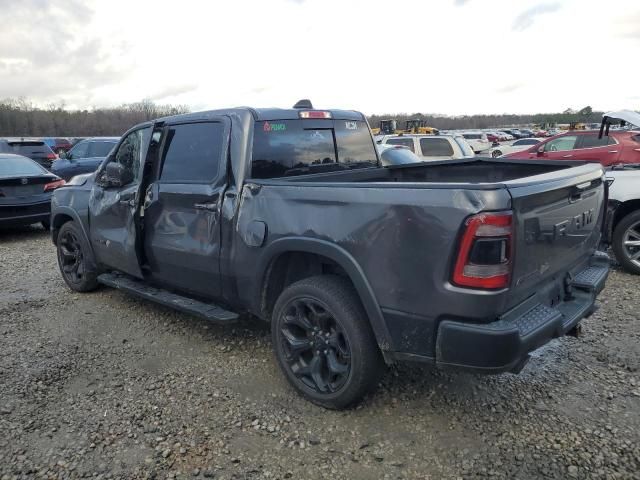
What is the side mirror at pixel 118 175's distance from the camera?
14.3 ft

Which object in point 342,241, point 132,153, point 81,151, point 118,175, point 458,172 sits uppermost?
point 132,153

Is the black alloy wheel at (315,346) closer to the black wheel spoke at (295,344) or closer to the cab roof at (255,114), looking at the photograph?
the black wheel spoke at (295,344)

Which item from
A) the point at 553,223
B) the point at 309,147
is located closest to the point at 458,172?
the point at 309,147

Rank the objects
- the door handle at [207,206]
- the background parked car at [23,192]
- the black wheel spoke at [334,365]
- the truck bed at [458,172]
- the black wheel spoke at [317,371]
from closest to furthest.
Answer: the black wheel spoke at [334,365] < the black wheel spoke at [317,371] < the door handle at [207,206] < the truck bed at [458,172] < the background parked car at [23,192]

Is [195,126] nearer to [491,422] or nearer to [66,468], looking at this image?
[66,468]

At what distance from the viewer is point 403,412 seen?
10.4 ft

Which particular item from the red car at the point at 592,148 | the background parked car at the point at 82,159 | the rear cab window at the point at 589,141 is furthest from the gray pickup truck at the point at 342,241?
the background parked car at the point at 82,159

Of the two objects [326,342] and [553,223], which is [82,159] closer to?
[326,342]

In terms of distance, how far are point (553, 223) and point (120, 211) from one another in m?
3.58

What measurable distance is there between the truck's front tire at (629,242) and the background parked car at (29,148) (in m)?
16.6

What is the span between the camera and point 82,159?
1458 cm

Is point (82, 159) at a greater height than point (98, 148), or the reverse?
point (98, 148)

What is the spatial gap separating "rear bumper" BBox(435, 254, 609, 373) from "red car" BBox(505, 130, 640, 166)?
8.24m

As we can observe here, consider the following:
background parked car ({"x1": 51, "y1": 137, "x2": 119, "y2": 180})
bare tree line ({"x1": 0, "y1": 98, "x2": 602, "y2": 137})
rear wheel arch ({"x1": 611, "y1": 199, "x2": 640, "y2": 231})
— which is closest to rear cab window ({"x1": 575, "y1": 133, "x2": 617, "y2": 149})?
rear wheel arch ({"x1": 611, "y1": 199, "x2": 640, "y2": 231})
